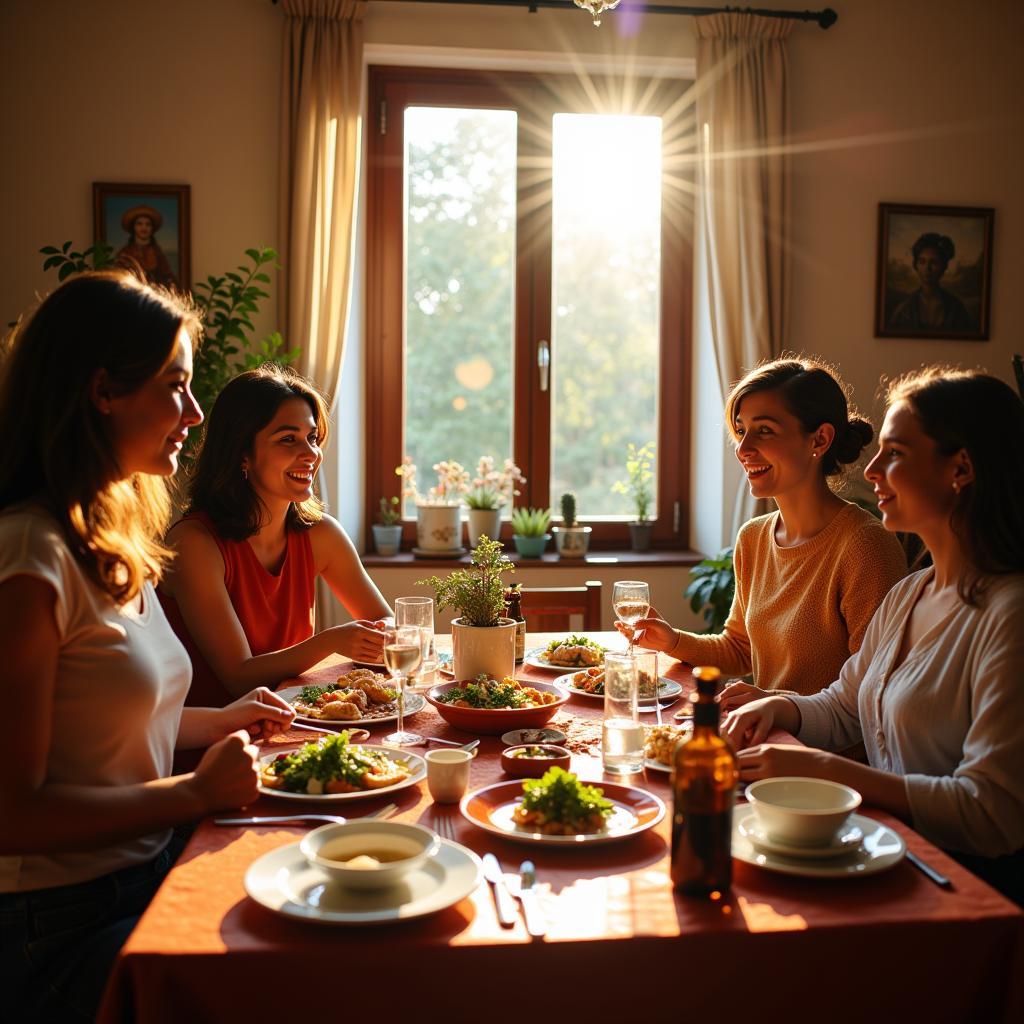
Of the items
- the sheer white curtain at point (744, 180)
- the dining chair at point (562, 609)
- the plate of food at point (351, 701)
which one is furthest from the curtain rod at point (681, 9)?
the plate of food at point (351, 701)

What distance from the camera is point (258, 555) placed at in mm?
2480

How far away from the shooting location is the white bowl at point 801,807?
122 centimetres

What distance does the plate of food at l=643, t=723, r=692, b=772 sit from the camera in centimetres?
161

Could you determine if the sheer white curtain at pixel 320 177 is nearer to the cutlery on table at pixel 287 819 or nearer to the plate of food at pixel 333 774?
the plate of food at pixel 333 774

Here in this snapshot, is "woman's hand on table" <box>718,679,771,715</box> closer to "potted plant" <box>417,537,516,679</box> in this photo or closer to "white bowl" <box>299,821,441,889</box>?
"potted plant" <box>417,537,516,679</box>

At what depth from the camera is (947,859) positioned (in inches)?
49.5

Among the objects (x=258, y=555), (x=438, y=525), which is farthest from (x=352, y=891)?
(x=438, y=525)

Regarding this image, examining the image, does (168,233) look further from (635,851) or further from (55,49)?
(635,851)

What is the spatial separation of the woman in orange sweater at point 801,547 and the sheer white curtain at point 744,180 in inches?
75.7

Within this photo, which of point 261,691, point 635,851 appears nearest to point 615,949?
point 635,851

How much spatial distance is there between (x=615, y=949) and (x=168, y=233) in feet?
12.2

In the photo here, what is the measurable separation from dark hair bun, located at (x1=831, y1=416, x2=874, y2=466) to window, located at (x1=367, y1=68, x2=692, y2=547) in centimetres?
236

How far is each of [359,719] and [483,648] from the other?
28 cm

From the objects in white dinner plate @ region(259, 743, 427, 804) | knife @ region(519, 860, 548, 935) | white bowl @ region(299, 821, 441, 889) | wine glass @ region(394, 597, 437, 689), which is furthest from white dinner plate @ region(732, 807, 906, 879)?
wine glass @ region(394, 597, 437, 689)
